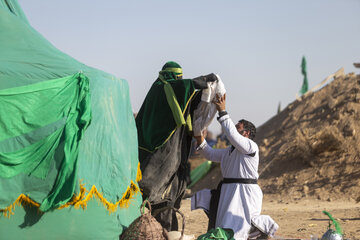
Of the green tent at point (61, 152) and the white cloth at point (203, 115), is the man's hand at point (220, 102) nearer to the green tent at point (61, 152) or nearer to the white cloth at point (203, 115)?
the white cloth at point (203, 115)

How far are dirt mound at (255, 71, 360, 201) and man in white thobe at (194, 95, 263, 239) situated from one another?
273 inches

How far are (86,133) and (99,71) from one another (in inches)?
31.5

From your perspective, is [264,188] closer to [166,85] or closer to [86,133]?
[166,85]

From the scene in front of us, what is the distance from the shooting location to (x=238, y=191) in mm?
6793

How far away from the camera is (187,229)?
9609mm

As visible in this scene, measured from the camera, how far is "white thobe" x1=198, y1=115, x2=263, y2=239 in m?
6.65

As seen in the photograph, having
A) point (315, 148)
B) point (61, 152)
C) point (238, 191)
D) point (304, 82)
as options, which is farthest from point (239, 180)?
point (304, 82)

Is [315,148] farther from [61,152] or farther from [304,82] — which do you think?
[304,82]

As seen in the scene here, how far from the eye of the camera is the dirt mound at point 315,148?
14.3 m

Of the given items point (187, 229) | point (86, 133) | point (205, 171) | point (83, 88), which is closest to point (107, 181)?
point (86, 133)

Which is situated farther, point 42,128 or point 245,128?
point 245,128

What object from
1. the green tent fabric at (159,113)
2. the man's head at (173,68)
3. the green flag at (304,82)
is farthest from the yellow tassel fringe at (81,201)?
the green flag at (304,82)

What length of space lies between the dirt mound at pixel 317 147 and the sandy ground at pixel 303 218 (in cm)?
71

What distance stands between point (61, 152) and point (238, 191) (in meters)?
2.09
